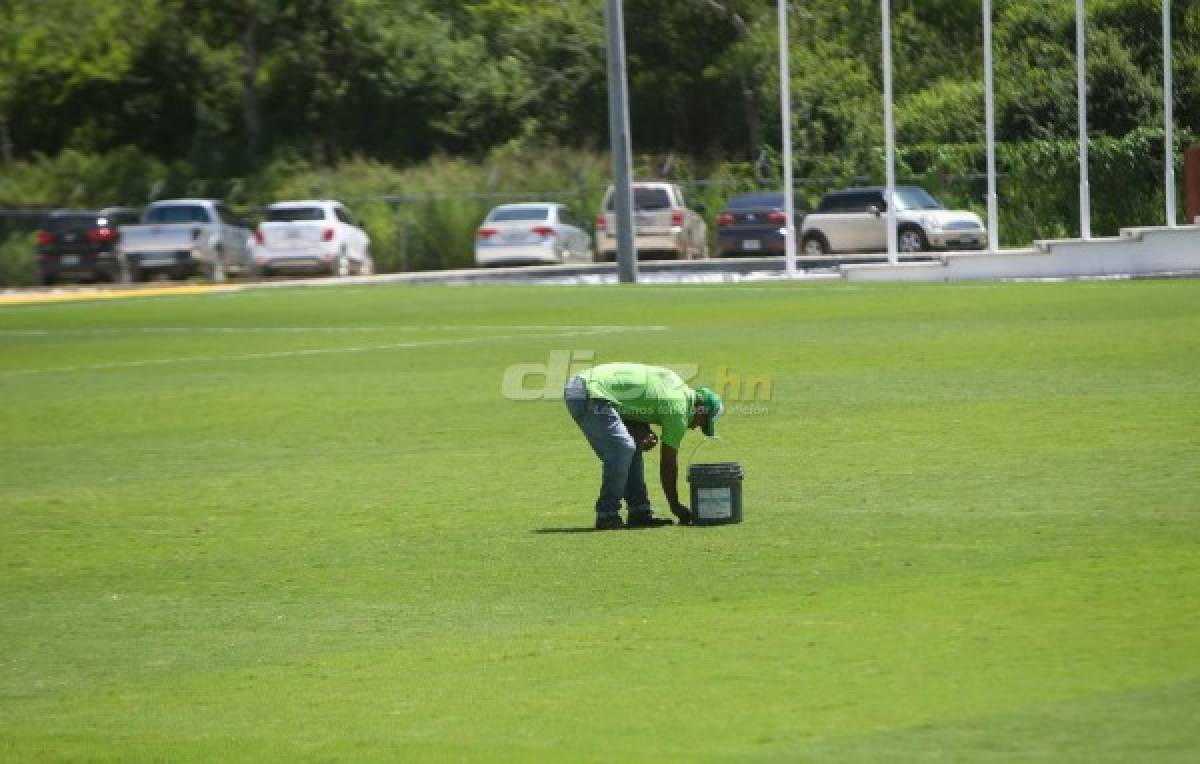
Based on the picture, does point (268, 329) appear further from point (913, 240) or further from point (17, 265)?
point (17, 265)

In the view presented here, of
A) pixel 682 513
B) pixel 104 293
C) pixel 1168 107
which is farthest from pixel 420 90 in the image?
pixel 682 513

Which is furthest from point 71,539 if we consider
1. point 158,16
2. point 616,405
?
point 158,16

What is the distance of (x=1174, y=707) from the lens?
9477 mm

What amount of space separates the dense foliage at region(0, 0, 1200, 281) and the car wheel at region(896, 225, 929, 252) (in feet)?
35.7

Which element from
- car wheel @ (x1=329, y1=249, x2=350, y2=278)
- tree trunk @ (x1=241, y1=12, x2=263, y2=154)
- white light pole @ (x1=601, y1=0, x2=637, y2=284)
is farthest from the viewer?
tree trunk @ (x1=241, y1=12, x2=263, y2=154)

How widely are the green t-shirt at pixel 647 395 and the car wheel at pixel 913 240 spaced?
41292 millimetres

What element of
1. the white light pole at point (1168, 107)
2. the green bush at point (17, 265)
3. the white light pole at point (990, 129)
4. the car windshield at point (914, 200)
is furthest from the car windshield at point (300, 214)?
the white light pole at point (1168, 107)

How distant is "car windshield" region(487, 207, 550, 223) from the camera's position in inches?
2347

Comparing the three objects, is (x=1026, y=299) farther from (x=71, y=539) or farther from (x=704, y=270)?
(x=71, y=539)

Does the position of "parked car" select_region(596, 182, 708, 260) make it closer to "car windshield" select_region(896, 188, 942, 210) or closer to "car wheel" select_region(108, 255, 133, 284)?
"car windshield" select_region(896, 188, 942, 210)

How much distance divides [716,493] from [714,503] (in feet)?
0.28

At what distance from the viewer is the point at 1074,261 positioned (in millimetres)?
45438

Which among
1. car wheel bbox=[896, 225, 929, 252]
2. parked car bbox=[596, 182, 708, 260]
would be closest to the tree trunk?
parked car bbox=[596, 182, 708, 260]

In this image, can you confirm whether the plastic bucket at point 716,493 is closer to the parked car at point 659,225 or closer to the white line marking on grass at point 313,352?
the white line marking on grass at point 313,352
